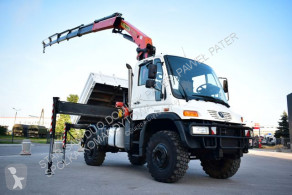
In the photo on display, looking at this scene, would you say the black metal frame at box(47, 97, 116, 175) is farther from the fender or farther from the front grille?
the front grille

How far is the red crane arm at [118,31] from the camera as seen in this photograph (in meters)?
7.41

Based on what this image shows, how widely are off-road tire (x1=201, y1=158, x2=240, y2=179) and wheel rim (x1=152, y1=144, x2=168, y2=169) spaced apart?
73.3 inches

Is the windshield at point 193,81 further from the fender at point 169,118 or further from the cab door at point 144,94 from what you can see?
the fender at point 169,118

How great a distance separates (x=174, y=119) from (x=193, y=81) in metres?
1.30

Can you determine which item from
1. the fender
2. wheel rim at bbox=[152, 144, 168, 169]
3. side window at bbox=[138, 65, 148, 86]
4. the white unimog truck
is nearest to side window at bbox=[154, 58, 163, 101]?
the white unimog truck

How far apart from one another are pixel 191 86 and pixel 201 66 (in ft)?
3.02

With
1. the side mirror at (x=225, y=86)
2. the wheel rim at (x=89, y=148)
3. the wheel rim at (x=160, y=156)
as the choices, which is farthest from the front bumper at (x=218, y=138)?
the wheel rim at (x=89, y=148)

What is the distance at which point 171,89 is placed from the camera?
5562mm

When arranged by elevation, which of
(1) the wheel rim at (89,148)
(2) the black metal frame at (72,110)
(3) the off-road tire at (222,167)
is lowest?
(3) the off-road tire at (222,167)

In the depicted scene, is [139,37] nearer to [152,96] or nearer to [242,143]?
[152,96]

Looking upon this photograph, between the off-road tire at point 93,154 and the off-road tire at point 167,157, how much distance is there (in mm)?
3107

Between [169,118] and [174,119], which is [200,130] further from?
[169,118]

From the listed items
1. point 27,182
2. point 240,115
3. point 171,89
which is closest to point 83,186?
point 27,182

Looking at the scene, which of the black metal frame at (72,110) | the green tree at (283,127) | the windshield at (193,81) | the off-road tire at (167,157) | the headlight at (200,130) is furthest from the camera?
the green tree at (283,127)
